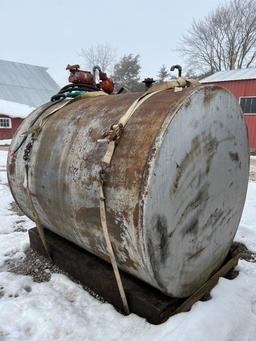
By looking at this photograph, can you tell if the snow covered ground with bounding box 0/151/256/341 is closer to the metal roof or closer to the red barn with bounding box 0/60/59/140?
the red barn with bounding box 0/60/59/140

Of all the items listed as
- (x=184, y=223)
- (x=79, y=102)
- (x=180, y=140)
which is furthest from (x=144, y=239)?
(x=79, y=102)

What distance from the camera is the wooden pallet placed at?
2010 millimetres

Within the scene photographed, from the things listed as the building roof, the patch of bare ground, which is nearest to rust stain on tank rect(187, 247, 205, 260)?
the patch of bare ground

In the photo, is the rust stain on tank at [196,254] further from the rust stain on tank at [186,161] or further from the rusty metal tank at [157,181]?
the rust stain on tank at [186,161]

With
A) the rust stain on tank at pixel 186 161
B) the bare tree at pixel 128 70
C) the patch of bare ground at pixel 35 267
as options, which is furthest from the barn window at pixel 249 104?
the bare tree at pixel 128 70

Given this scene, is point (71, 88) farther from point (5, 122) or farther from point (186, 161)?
point (5, 122)

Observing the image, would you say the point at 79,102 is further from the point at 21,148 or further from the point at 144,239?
the point at 144,239

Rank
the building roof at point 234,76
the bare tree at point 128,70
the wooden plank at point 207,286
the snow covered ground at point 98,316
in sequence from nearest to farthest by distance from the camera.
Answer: the snow covered ground at point 98,316
the wooden plank at point 207,286
the building roof at point 234,76
the bare tree at point 128,70

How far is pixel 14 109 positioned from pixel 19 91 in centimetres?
419

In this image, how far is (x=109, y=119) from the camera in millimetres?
2094

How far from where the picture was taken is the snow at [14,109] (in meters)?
19.5

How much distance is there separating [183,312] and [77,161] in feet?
4.15

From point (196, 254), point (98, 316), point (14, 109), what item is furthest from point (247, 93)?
point (14, 109)

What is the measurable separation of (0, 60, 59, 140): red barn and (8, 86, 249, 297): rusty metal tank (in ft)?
60.8
